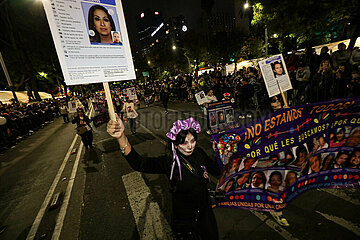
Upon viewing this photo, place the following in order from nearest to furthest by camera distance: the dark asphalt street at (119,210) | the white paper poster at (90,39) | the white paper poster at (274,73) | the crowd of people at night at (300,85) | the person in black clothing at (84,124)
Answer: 1. the white paper poster at (90,39)
2. the dark asphalt street at (119,210)
3. the white paper poster at (274,73)
4. the crowd of people at night at (300,85)
5. the person in black clothing at (84,124)

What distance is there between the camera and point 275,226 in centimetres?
275

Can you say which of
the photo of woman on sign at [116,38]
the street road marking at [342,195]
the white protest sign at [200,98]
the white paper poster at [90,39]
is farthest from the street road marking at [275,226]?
the white protest sign at [200,98]

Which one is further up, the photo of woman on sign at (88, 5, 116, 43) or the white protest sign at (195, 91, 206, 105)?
the photo of woman on sign at (88, 5, 116, 43)

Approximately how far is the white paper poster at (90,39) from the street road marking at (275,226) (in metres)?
3.14

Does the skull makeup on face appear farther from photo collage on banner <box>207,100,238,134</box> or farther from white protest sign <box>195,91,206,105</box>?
white protest sign <box>195,91,206,105</box>

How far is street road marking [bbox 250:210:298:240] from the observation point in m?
2.56

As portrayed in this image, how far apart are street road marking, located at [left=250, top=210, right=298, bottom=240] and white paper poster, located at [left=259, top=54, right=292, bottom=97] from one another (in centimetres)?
252

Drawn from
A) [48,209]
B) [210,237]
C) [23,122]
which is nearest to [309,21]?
[210,237]

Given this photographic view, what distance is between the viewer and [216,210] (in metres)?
3.27

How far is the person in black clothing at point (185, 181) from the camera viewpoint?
2.03 meters

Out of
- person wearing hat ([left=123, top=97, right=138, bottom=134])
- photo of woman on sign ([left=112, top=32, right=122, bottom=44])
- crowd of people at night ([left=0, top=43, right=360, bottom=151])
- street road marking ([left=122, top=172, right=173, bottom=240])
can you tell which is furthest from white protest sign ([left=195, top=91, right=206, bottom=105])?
photo of woman on sign ([left=112, top=32, right=122, bottom=44])

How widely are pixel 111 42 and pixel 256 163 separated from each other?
2617mm

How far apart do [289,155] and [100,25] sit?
3.25 metres

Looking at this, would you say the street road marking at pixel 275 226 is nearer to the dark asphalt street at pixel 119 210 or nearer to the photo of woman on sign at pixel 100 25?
the dark asphalt street at pixel 119 210
